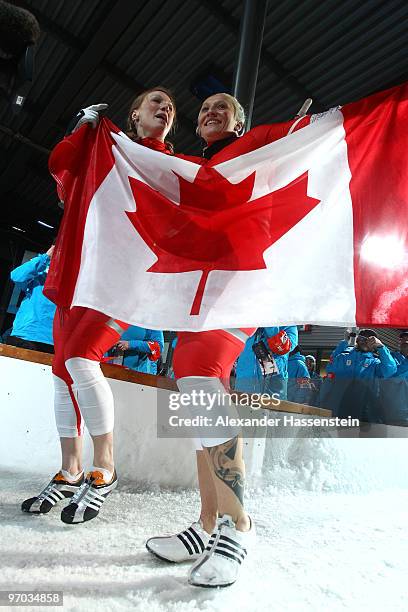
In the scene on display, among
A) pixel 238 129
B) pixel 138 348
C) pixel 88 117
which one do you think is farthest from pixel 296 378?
pixel 88 117

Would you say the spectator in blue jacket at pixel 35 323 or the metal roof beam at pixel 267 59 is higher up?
the metal roof beam at pixel 267 59

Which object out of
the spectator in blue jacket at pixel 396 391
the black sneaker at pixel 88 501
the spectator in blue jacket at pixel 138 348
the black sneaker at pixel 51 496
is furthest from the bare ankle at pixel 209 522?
the spectator in blue jacket at pixel 396 391

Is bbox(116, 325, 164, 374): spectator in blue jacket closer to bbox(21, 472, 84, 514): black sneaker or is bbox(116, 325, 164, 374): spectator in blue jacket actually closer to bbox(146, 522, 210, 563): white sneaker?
bbox(21, 472, 84, 514): black sneaker

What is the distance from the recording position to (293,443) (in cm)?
272

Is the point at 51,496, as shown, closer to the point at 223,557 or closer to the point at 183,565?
the point at 183,565

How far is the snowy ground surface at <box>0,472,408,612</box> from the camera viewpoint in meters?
0.94

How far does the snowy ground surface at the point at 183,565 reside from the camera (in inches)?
36.9

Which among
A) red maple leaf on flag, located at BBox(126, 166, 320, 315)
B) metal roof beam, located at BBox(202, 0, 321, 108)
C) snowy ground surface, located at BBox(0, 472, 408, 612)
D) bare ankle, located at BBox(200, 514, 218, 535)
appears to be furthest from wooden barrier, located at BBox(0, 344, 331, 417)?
metal roof beam, located at BBox(202, 0, 321, 108)

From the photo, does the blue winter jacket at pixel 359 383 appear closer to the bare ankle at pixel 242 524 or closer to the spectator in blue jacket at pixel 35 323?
the spectator in blue jacket at pixel 35 323

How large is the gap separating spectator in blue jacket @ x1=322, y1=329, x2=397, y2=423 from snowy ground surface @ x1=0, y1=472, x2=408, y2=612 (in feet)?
9.49

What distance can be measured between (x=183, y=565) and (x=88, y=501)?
43 centimetres

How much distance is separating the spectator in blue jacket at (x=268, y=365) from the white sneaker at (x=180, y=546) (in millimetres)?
2263

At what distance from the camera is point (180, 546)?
120cm

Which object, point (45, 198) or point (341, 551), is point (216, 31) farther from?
point (45, 198)
